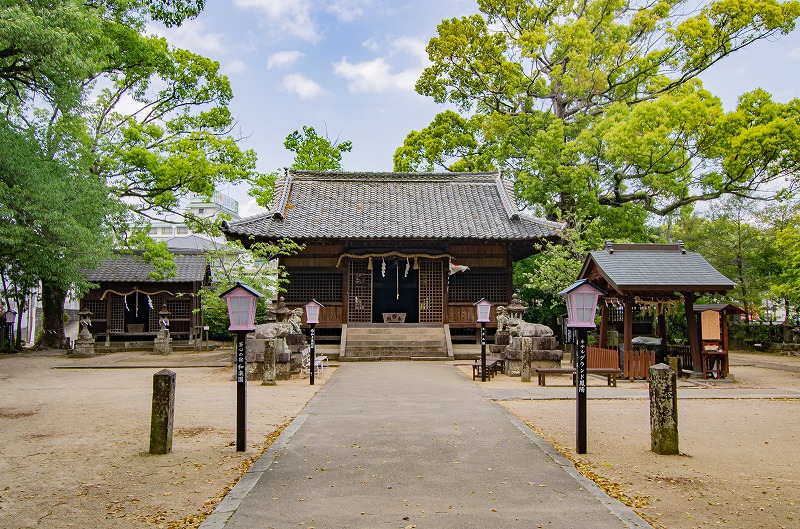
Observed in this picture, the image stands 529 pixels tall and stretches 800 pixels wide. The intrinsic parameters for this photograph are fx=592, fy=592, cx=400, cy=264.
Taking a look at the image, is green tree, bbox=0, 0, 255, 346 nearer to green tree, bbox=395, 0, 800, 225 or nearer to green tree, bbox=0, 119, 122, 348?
green tree, bbox=0, 119, 122, 348

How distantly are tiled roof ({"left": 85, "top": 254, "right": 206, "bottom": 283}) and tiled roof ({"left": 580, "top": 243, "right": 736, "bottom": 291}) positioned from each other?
2002 centimetres

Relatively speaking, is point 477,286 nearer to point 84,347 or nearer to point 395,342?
point 395,342

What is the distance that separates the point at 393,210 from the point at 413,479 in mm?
→ 20252

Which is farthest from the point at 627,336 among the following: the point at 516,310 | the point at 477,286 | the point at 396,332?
the point at 396,332

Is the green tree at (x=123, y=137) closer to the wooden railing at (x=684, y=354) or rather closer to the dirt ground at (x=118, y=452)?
the dirt ground at (x=118, y=452)

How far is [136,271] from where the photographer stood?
29.3m

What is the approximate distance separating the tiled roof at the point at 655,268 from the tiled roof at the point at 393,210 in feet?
21.4

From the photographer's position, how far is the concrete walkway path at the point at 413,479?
15.8ft

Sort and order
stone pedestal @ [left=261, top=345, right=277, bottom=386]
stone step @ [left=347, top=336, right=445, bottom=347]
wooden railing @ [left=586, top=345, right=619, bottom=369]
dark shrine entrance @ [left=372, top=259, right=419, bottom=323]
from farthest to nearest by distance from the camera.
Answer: dark shrine entrance @ [left=372, top=259, right=419, bottom=323] → stone step @ [left=347, top=336, right=445, bottom=347] → wooden railing @ [left=586, top=345, right=619, bottom=369] → stone pedestal @ [left=261, top=345, right=277, bottom=386]

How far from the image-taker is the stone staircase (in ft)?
68.8

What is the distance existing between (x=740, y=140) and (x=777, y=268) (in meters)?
7.90

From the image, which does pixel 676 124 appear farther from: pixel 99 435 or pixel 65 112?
pixel 99 435

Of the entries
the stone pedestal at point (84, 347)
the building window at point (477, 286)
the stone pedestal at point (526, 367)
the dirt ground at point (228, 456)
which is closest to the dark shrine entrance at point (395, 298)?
the building window at point (477, 286)

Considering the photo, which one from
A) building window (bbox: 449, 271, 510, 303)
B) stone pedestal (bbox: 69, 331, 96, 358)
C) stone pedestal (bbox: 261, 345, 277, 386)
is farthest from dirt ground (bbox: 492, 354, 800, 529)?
stone pedestal (bbox: 69, 331, 96, 358)
